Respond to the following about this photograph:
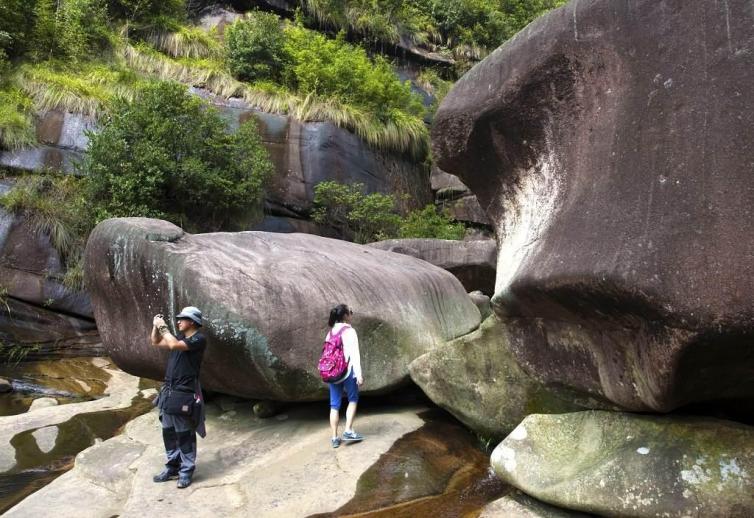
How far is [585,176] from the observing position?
3801 millimetres

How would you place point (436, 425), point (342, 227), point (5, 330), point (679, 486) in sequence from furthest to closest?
point (342, 227)
point (5, 330)
point (436, 425)
point (679, 486)

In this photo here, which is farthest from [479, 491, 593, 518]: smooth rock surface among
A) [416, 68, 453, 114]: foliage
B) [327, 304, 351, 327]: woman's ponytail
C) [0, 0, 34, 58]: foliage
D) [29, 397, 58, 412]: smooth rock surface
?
[416, 68, 453, 114]: foliage

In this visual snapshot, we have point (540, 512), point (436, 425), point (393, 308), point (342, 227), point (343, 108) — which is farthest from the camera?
point (343, 108)

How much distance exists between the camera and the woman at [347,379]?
513 cm

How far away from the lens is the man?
15.3 ft

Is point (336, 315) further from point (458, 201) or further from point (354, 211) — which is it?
point (458, 201)

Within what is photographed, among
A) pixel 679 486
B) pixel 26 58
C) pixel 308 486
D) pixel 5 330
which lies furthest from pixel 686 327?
pixel 26 58

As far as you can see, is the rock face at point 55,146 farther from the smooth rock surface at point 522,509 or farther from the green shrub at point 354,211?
the smooth rock surface at point 522,509

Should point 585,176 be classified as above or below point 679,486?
above

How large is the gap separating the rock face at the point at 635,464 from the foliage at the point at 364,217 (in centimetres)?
955

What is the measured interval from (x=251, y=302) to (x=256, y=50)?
1203cm

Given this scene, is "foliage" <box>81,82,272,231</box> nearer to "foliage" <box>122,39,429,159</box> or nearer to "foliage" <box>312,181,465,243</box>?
"foliage" <box>312,181,465,243</box>

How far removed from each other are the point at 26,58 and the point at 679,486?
626 inches

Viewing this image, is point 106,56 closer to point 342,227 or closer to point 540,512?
point 342,227
